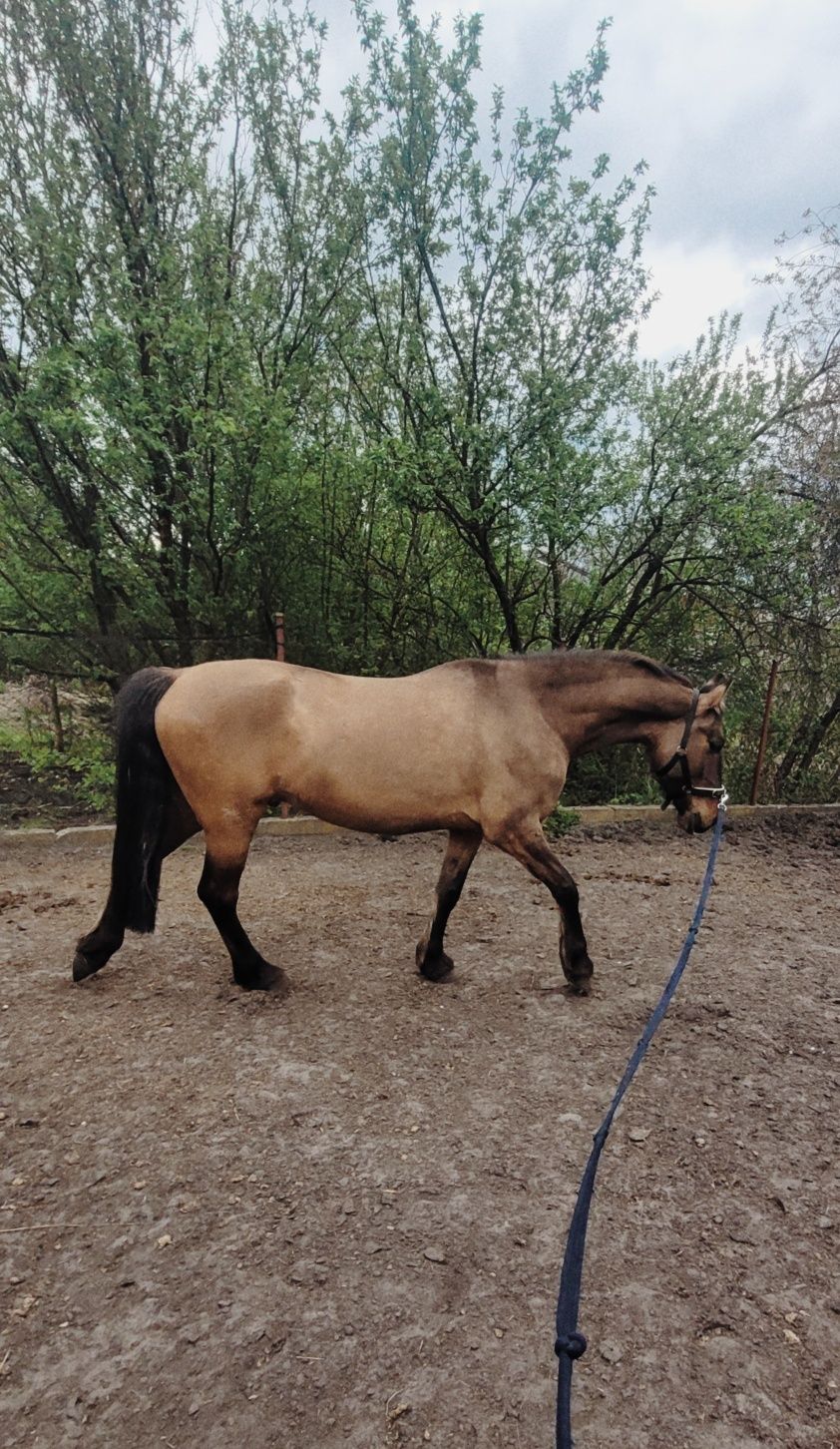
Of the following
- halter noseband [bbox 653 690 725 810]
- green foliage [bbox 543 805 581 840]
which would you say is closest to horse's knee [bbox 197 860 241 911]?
halter noseband [bbox 653 690 725 810]

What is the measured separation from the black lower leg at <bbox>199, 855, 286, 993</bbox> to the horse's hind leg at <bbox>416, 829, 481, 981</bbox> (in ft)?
2.37

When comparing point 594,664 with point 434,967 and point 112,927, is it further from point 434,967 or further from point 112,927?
point 112,927

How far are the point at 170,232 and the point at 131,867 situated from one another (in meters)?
5.01

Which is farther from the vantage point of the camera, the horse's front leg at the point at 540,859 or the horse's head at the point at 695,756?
the horse's head at the point at 695,756

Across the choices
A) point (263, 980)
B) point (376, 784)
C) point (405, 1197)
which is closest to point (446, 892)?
point (376, 784)

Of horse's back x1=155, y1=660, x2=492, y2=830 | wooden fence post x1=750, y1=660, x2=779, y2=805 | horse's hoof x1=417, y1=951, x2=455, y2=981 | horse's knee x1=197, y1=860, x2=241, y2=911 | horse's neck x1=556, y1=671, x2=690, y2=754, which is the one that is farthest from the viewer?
wooden fence post x1=750, y1=660, x2=779, y2=805

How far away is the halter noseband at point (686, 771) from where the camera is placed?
10.5ft

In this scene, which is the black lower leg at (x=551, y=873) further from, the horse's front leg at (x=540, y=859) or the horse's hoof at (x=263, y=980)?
the horse's hoof at (x=263, y=980)

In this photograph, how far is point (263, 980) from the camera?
3.22m

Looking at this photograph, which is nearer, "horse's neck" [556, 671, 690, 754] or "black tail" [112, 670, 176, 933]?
"black tail" [112, 670, 176, 933]

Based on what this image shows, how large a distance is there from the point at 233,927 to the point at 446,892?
1008mm

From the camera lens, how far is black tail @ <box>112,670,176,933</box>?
3.00 meters

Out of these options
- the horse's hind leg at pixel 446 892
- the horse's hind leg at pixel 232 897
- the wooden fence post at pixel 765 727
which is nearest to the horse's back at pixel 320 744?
the horse's hind leg at pixel 232 897

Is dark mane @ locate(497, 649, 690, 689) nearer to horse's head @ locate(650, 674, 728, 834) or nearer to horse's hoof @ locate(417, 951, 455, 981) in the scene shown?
horse's head @ locate(650, 674, 728, 834)
